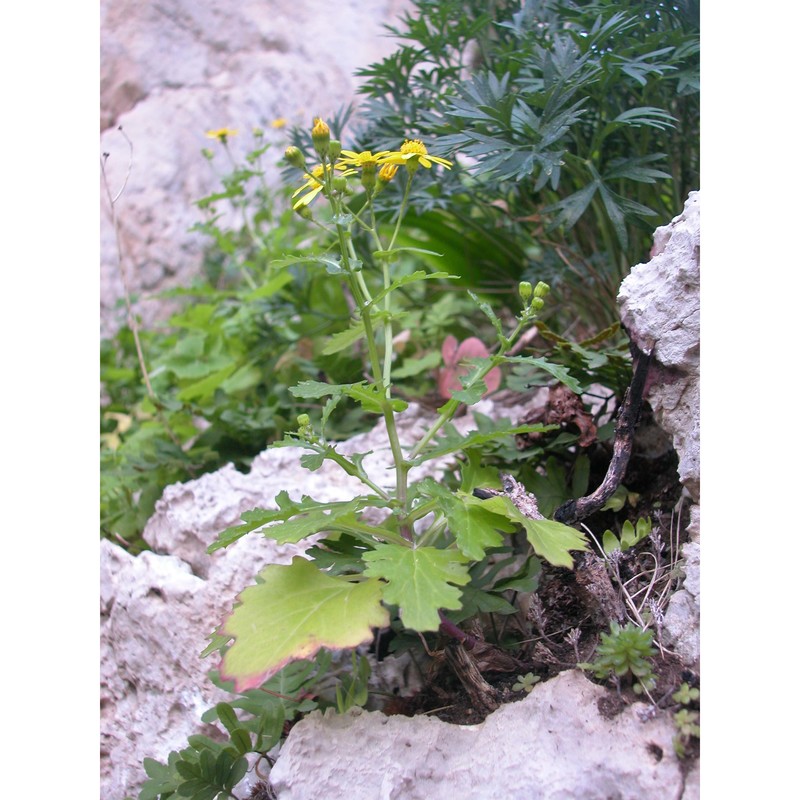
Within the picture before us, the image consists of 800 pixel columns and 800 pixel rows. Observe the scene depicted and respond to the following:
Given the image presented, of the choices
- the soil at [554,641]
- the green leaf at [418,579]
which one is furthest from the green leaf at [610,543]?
the green leaf at [418,579]

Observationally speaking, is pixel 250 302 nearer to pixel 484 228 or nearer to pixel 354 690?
pixel 484 228

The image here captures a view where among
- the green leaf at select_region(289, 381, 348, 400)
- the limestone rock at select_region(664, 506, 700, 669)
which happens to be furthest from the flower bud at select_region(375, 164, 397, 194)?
the limestone rock at select_region(664, 506, 700, 669)

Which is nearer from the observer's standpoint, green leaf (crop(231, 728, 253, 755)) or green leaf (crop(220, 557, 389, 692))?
green leaf (crop(220, 557, 389, 692))

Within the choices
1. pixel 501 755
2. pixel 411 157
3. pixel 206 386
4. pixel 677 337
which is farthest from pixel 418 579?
pixel 206 386

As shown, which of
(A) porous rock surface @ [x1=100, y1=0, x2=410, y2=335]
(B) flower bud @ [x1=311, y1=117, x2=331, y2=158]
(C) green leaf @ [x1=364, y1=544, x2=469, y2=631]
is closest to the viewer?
(C) green leaf @ [x1=364, y1=544, x2=469, y2=631]

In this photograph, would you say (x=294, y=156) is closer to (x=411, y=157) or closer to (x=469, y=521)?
(x=411, y=157)

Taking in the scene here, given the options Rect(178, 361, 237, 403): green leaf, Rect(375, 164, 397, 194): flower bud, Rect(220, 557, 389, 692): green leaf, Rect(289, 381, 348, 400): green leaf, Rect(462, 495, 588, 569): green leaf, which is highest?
Rect(375, 164, 397, 194): flower bud

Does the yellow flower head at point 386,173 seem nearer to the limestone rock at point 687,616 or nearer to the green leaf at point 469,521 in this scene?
the green leaf at point 469,521

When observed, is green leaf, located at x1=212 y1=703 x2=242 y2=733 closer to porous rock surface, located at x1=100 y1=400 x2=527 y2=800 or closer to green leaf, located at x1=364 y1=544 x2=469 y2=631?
porous rock surface, located at x1=100 y1=400 x2=527 y2=800
